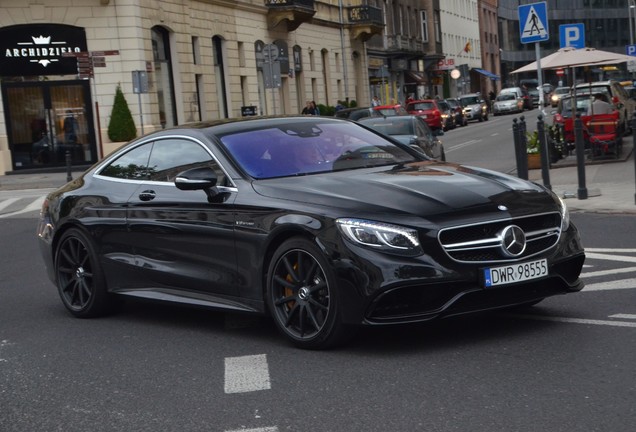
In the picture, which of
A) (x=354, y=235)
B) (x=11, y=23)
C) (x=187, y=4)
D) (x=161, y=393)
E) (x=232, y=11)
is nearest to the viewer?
(x=161, y=393)

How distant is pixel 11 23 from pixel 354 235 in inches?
1218

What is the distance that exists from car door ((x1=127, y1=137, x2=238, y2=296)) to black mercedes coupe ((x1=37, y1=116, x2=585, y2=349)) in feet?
0.04

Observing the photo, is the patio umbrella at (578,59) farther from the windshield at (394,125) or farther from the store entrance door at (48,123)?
the store entrance door at (48,123)

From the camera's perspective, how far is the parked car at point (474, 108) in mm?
70312

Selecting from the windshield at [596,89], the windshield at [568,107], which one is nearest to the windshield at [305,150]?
the windshield at [568,107]

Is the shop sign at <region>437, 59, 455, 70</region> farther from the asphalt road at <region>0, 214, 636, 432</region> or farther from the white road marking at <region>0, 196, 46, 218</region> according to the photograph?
the asphalt road at <region>0, 214, 636, 432</region>

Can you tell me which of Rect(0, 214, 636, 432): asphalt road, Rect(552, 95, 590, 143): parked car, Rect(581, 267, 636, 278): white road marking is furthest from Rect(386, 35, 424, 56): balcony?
Rect(0, 214, 636, 432): asphalt road

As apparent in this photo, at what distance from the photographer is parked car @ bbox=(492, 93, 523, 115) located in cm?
7788

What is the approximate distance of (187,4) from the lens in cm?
4072

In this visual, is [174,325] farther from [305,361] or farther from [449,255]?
[449,255]

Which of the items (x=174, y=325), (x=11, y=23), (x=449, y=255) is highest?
(x=11, y=23)

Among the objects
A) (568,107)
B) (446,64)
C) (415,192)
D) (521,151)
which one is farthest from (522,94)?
(415,192)

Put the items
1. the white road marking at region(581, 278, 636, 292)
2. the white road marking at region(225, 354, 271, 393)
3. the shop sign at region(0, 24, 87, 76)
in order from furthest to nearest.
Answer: the shop sign at region(0, 24, 87, 76) → the white road marking at region(581, 278, 636, 292) → the white road marking at region(225, 354, 271, 393)

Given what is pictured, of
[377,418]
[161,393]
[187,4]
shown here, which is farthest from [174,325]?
[187,4]
